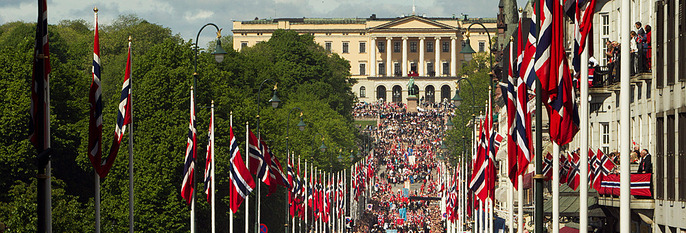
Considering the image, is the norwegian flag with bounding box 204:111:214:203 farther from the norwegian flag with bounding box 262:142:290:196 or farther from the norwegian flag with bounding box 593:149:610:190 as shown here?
the norwegian flag with bounding box 593:149:610:190

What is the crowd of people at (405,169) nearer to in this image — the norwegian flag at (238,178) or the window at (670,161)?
the norwegian flag at (238,178)

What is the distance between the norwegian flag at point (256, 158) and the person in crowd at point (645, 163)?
580 inches

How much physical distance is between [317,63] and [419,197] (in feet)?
98.9

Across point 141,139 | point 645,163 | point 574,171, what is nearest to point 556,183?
point 645,163

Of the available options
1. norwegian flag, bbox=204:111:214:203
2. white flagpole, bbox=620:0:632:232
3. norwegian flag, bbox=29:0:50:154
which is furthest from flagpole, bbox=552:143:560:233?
norwegian flag, bbox=204:111:214:203

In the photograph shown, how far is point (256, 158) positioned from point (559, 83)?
71.1 feet

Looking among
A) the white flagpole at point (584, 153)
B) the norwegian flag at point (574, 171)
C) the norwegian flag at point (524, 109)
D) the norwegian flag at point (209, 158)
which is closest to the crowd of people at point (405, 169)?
the norwegian flag at point (209, 158)

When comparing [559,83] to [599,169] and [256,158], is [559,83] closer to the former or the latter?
[599,169]

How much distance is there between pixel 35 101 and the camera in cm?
1836

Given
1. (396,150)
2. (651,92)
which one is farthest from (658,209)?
(396,150)

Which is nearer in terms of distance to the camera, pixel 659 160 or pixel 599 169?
pixel 659 160

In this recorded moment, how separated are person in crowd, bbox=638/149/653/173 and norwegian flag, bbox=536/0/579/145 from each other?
28.8 ft

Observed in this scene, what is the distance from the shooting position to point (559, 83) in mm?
21547

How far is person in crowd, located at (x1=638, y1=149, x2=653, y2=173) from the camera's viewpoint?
98.6ft
